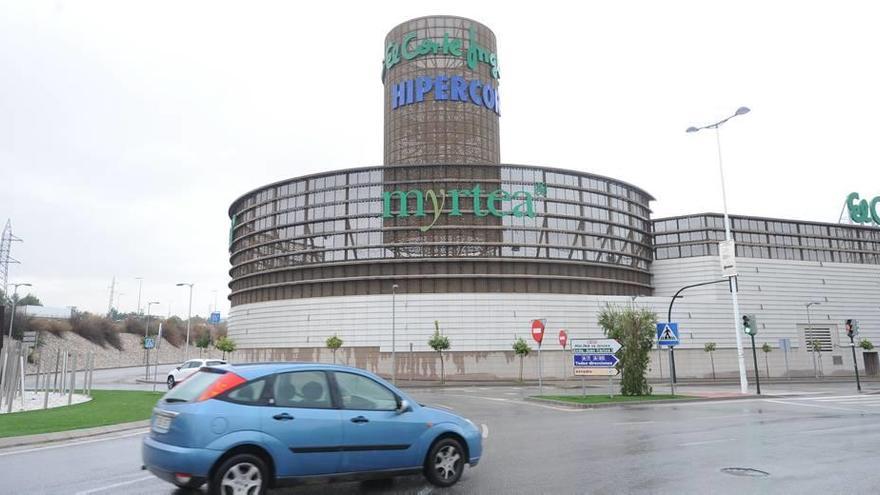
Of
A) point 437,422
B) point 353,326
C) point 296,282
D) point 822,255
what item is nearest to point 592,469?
point 437,422

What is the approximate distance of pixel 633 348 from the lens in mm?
24203

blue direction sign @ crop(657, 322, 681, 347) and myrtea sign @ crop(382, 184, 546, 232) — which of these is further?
myrtea sign @ crop(382, 184, 546, 232)

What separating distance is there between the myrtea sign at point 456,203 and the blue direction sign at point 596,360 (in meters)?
36.0

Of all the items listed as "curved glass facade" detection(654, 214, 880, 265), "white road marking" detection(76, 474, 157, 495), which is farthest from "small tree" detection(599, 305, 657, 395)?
"curved glass facade" detection(654, 214, 880, 265)

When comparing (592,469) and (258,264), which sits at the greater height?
(258,264)

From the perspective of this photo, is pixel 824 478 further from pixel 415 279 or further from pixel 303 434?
pixel 415 279

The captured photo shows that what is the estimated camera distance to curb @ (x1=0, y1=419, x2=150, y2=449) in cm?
1094

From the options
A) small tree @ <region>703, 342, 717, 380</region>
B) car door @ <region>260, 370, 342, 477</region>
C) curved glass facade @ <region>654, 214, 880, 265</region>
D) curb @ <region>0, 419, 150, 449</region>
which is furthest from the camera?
curved glass facade @ <region>654, 214, 880, 265</region>

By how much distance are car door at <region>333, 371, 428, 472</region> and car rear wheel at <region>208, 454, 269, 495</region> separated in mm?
949

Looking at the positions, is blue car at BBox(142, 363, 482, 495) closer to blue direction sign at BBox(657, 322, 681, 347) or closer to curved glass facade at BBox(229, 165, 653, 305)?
blue direction sign at BBox(657, 322, 681, 347)

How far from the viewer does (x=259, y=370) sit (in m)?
6.52

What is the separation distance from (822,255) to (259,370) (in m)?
88.2

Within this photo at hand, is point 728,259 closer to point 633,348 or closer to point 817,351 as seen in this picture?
point 633,348

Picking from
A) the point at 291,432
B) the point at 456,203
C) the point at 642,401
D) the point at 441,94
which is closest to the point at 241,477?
the point at 291,432
